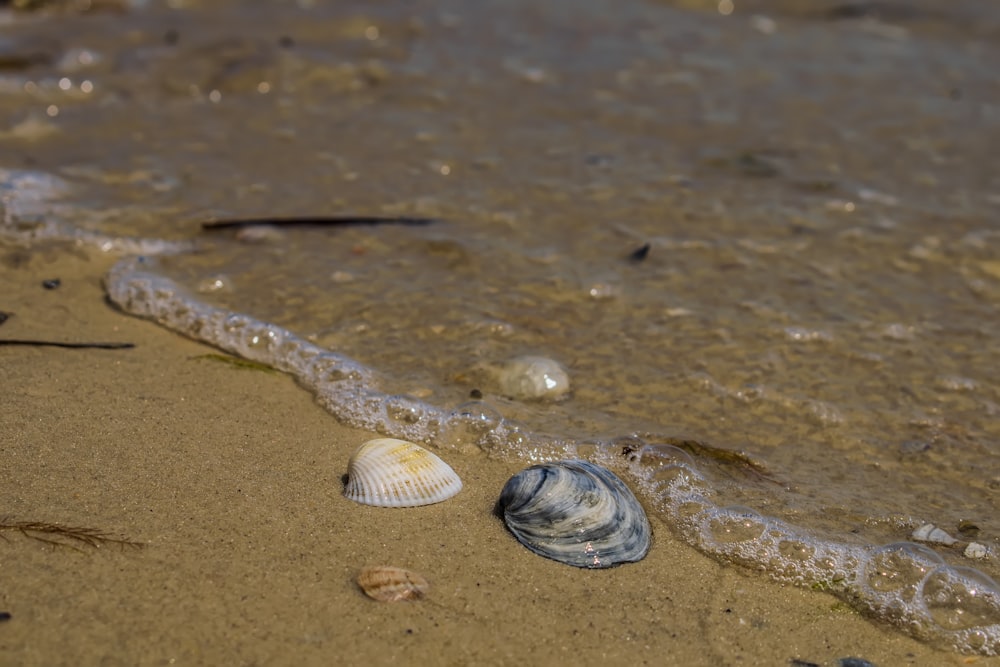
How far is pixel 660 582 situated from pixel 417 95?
3.35m

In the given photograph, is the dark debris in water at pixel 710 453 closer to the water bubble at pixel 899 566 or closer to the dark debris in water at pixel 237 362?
the water bubble at pixel 899 566

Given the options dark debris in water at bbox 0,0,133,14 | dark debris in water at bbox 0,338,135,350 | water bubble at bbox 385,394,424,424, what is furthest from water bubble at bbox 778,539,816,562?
dark debris in water at bbox 0,0,133,14

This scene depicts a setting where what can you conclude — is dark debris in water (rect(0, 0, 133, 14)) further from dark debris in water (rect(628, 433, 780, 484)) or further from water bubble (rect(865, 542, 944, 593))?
water bubble (rect(865, 542, 944, 593))

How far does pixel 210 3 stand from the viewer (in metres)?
6.28

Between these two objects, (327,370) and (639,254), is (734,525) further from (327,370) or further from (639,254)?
(639,254)

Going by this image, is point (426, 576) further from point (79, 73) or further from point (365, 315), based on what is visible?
point (79, 73)

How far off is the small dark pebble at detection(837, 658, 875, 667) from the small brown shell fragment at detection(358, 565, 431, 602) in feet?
2.86

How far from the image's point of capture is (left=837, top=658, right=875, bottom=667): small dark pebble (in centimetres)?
214

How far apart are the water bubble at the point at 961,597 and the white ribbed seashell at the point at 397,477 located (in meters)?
1.12

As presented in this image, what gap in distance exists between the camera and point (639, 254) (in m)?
3.79

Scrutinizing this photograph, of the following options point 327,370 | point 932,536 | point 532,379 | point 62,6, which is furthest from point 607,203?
point 62,6

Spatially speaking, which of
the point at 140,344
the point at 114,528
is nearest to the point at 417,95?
the point at 140,344

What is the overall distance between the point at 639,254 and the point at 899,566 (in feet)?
5.45

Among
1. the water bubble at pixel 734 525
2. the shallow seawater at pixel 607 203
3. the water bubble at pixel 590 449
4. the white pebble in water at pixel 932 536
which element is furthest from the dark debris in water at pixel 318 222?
the white pebble in water at pixel 932 536
